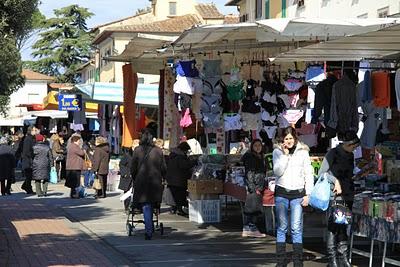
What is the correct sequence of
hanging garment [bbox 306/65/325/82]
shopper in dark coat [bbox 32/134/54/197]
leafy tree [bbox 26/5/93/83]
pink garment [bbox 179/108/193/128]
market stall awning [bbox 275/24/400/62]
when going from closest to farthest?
market stall awning [bbox 275/24/400/62] → hanging garment [bbox 306/65/325/82] → pink garment [bbox 179/108/193/128] → shopper in dark coat [bbox 32/134/54/197] → leafy tree [bbox 26/5/93/83]

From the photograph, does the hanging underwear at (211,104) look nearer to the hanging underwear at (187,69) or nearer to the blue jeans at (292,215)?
the hanging underwear at (187,69)

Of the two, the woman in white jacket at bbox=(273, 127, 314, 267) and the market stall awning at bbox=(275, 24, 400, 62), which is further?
the woman in white jacket at bbox=(273, 127, 314, 267)

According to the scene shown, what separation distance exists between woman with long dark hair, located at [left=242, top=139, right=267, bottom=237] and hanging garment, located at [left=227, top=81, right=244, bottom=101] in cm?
152

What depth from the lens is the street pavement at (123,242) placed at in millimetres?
10844

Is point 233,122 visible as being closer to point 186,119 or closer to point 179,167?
point 186,119

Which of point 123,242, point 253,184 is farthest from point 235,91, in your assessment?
point 123,242

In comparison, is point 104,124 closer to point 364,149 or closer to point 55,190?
point 55,190

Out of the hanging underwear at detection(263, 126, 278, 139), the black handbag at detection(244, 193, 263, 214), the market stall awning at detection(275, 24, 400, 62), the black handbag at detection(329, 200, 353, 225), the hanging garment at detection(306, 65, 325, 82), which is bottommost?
the black handbag at detection(244, 193, 263, 214)

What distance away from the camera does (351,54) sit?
422 inches

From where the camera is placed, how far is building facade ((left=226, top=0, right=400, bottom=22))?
23.7 m

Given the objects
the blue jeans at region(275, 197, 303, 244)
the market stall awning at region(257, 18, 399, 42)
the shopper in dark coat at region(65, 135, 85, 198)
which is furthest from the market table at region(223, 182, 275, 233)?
the shopper in dark coat at region(65, 135, 85, 198)

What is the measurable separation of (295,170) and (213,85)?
536cm

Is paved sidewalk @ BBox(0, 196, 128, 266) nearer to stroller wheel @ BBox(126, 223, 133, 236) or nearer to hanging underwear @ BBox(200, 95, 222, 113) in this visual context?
stroller wheel @ BBox(126, 223, 133, 236)

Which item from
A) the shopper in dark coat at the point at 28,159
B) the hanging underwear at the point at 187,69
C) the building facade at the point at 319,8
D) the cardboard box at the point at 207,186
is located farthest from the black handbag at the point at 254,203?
the shopper in dark coat at the point at 28,159
